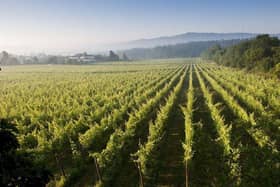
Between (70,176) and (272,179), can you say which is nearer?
(272,179)

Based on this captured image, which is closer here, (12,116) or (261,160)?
(261,160)

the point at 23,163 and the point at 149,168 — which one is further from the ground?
the point at 23,163

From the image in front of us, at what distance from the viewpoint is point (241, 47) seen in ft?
277

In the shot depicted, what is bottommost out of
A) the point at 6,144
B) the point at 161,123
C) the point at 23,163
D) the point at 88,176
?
the point at 88,176

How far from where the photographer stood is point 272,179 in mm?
12227

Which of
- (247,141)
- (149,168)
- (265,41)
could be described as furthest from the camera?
(265,41)

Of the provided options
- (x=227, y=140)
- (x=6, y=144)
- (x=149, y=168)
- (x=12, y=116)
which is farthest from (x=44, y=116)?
(x=6, y=144)

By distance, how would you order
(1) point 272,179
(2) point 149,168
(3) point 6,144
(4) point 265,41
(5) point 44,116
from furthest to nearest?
(4) point 265,41, (5) point 44,116, (2) point 149,168, (1) point 272,179, (3) point 6,144

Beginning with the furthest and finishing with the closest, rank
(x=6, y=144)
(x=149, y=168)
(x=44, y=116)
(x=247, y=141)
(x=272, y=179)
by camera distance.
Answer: (x=44, y=116), (x=247, y=141), (x=149, y=168), (x=272, y=179), (x=6, y=144)

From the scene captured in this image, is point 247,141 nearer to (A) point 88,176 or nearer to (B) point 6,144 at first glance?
(A) point 88,176

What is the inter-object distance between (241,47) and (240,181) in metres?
79.3

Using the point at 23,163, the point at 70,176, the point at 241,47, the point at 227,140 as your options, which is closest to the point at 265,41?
the point at 241,47

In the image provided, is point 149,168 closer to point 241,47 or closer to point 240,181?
point 240,181

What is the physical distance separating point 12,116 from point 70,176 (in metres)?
13.8
